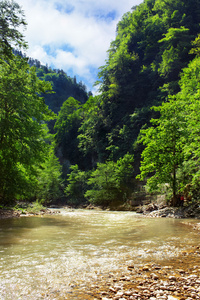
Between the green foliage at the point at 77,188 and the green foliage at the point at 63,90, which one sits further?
the green foliage at the point at 63,90

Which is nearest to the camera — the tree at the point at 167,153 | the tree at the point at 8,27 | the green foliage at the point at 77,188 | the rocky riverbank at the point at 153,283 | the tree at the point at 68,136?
the rocky riverbank at the point at 153,283

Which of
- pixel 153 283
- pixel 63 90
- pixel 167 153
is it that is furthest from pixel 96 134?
pixel 63 90

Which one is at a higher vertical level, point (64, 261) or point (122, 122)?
point (122, 122)

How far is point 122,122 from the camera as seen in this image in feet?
149

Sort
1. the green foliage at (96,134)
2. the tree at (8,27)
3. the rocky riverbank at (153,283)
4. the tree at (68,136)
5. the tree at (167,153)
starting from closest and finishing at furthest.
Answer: the rocky riverbank at (153,283) → the tree at (8,27) → the tree at (167,153) → the green foliage at (96,134) → the tree at (68,136)

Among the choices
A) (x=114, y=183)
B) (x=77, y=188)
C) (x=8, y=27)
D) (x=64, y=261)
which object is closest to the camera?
(x=64, y=261)

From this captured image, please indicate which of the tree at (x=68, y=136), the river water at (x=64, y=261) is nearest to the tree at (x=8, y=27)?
the river water at (x=64, y=261)

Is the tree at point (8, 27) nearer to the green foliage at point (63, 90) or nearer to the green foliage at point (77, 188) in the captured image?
the green foliage at point (77, 188)

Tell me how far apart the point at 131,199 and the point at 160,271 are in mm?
27601

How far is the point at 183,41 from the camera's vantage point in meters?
42.7

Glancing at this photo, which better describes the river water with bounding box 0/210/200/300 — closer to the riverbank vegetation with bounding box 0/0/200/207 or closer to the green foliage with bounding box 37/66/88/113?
the riverbank vegetation with bounding box 0/0/200/207

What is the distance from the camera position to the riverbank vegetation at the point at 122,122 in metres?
12.7

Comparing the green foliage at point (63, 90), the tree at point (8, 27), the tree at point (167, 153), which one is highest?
the green foliage at point (63, 90)

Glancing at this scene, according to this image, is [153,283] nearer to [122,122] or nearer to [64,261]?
[64,261]
